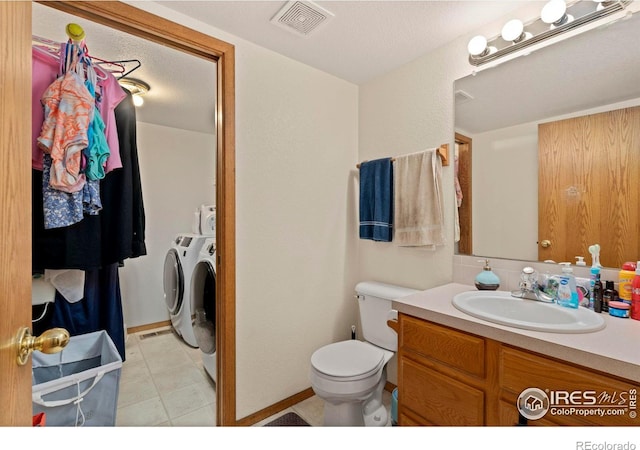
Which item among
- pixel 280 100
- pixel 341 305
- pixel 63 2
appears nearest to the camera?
pixel 63 2

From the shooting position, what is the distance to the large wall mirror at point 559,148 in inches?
47.8

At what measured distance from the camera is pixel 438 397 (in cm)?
118

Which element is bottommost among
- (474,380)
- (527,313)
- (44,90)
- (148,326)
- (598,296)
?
(148,326)

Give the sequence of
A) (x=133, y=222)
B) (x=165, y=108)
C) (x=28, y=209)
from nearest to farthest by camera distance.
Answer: (x=28, y=209) → (x=133, y=222) → (x=165, y=108)

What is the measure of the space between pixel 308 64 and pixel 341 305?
1676 millimetres

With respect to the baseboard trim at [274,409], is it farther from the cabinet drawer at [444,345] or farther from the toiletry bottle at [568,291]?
the toiletry bottle at [568,291]

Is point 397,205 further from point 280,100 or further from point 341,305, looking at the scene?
point 280,100

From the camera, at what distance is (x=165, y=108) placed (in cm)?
252

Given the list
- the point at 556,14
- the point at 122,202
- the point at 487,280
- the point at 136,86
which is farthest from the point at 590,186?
the point at 136,86

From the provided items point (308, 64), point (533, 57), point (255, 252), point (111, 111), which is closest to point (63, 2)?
point (111, 111)

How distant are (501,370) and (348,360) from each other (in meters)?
0.79

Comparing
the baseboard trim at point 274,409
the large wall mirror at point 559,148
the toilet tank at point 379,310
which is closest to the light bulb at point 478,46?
the large wall mirror at point 559,148

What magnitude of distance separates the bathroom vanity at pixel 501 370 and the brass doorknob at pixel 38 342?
3.76 ft

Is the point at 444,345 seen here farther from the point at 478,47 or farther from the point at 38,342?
the point at 478,47
